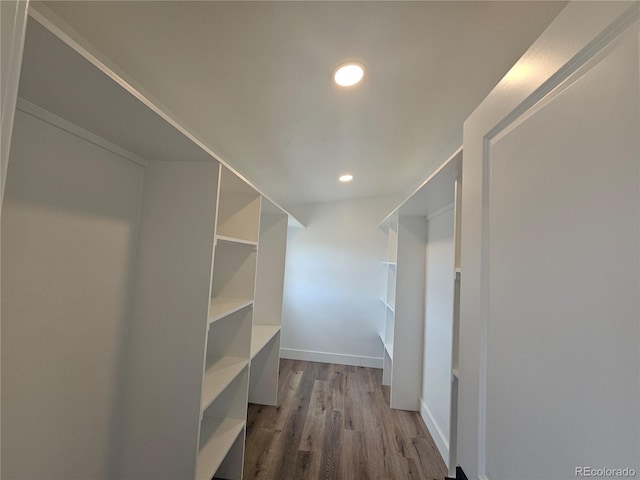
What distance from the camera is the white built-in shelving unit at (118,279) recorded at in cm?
81

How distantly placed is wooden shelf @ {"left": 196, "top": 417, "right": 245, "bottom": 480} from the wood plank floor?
16.9 inches

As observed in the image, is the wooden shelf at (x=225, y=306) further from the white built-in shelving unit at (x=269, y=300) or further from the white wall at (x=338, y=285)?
the white wall at (x=338, y=285)

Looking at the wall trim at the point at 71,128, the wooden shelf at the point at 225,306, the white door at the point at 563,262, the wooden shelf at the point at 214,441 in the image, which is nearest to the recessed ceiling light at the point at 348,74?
the white door at the point at 563,262

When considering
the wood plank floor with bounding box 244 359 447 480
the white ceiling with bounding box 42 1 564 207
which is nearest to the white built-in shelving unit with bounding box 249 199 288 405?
the wood plank floor with bounding box 244 359 447 480

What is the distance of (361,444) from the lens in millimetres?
2168

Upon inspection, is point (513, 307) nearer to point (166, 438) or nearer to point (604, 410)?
point (604, 410)

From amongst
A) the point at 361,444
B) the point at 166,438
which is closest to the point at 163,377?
the point at 166,438

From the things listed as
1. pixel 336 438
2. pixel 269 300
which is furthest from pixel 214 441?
pixel 269 300

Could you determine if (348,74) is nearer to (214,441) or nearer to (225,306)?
(225,306)

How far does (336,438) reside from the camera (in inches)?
87.4

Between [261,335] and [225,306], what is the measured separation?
0.94 metres

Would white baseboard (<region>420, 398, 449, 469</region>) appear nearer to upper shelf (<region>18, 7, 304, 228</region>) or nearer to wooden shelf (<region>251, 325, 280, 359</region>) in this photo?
wooden shelf (<region>251, 325, 280, 359</region>)

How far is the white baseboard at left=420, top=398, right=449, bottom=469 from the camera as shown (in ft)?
6.62

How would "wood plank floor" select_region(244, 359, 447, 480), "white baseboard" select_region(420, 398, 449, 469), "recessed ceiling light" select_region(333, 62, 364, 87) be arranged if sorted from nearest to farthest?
"recessed ceiling light" select_region(333, 62, 364, 87), "wood plank floor" select_region(244, 359, 447, 480), "white baseboard" select_region(420, 398, 449, 469)
